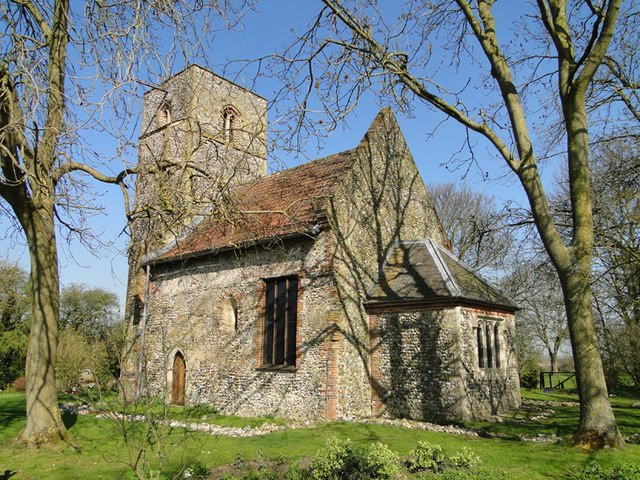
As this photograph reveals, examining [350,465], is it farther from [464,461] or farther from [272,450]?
[272,450]

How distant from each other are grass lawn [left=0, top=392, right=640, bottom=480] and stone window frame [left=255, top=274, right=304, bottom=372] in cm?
220

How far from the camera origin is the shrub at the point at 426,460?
276 inches

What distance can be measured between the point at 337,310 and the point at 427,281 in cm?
282

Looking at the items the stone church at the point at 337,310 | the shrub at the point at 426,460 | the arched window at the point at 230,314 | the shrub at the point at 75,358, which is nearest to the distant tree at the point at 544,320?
the stone church at the point at 337,310

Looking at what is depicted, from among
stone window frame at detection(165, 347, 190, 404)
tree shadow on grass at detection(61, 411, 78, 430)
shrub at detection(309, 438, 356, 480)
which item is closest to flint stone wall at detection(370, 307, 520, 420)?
shrub at detection(309, 438, 356, 480)

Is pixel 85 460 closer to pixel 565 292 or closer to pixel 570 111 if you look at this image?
pixel 565 292

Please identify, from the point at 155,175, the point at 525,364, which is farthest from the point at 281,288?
the point at 525,364

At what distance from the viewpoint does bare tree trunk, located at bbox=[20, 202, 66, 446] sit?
9352mm

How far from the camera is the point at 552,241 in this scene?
9.38 meters

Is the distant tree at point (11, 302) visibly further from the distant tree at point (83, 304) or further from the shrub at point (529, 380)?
the shrub at point (529, 380)

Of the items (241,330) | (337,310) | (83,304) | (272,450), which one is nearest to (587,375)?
(272,450)

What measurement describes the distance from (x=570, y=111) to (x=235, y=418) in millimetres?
11380

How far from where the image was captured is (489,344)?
45.6 ft

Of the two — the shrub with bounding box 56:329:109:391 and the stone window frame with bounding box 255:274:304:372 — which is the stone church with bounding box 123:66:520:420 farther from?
the shrub with bounding box 56:329:109:391
